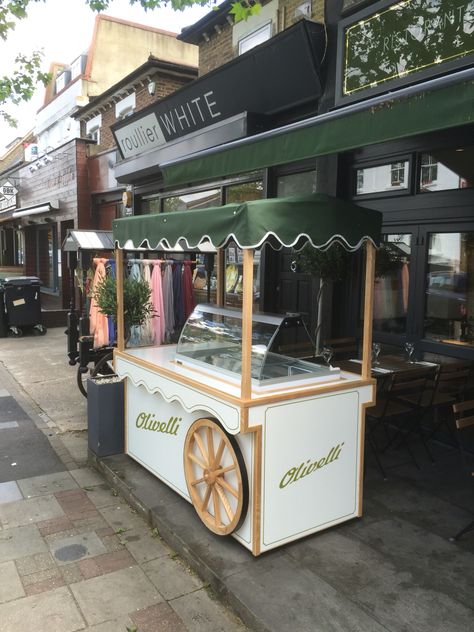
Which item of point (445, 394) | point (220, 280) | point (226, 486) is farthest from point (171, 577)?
point (220, 280)

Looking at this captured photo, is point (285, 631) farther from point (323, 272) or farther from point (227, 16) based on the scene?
point (227, 16)

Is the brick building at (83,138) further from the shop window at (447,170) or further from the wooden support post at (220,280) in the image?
the shop window at (447,170)

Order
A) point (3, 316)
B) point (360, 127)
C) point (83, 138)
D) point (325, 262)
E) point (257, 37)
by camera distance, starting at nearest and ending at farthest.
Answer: point (360, 127)
point (325, 262)
point (257, 37)
point (3, 316)
point (83, 138)

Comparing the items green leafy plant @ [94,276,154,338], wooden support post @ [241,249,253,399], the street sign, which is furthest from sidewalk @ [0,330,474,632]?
the street sign

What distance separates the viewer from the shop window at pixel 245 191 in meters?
7.81

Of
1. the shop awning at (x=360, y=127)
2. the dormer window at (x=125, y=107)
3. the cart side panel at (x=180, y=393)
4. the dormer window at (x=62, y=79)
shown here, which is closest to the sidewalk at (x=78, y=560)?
the cart side panel at (x=180, y=393)

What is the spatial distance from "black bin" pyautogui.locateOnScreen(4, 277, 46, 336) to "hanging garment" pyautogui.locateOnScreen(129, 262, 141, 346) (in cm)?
633

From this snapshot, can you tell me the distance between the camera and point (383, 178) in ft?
18.7

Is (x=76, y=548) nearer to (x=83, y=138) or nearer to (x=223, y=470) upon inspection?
(x=223, y=470)

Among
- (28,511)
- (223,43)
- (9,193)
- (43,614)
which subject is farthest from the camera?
(9,193)

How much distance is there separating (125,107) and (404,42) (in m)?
8.77

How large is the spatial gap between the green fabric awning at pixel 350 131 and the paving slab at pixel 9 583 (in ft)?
11.2

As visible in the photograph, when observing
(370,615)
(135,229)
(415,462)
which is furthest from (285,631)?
(135,229)

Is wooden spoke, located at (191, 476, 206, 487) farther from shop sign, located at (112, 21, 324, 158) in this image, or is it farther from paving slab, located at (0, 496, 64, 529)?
shop sign, located at (112, 21, 324, 158)
